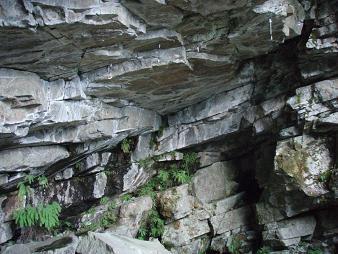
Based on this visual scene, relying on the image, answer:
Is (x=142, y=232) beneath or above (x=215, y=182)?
beneath

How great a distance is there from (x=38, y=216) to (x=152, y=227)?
291cm

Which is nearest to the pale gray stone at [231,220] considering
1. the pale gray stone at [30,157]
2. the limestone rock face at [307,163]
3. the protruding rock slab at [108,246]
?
the limestone rock face at [307,163]

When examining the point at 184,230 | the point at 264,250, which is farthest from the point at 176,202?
the point at 264,250

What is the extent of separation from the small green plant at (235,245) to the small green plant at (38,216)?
4.56 meters

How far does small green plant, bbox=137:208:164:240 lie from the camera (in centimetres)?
970

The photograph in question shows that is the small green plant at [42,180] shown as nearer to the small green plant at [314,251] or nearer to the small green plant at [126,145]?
the small green plant at [126,145]

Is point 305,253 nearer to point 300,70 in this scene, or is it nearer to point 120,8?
point 300,70

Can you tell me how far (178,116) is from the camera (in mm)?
10367

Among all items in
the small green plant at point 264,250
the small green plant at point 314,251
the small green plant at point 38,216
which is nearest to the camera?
the small green plant at point 38,216

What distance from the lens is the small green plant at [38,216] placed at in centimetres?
884

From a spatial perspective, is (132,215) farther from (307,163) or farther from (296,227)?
(307,163)

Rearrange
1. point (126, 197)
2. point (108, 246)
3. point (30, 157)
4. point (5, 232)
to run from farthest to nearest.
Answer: point (126, 197), point (5, 232), point (30, 157), point (108, 246)

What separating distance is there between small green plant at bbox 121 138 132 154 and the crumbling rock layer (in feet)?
0.41

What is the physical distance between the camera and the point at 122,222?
9.69m
